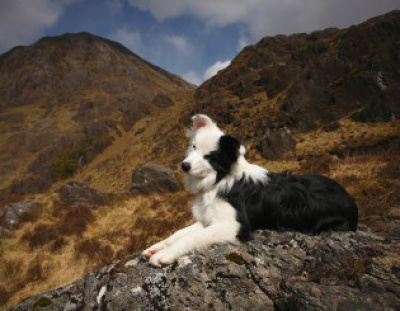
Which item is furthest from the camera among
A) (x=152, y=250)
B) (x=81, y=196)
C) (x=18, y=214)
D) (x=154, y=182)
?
(x=154, y=182)

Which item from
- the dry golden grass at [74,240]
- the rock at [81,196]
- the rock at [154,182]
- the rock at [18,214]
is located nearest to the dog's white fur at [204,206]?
the dry golden grass at [74,240]

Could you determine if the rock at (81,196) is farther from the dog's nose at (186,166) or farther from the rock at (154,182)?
the dog's nose at (186,166)

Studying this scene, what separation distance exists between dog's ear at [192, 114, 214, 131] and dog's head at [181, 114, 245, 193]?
223 mm

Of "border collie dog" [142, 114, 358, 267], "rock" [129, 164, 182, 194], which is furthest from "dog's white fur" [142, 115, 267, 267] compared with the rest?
"rock" [129, 164, 182, 194]

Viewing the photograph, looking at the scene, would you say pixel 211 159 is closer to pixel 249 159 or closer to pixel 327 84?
pixel 249 159

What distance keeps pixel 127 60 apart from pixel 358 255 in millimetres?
154357

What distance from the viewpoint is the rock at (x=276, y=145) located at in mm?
26503

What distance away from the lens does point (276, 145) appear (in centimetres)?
2708

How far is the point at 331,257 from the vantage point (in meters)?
3.40

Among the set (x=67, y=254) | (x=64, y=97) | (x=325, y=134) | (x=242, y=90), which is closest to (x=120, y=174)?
(x=242, y=90)

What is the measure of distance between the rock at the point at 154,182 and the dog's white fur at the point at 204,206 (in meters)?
16.3

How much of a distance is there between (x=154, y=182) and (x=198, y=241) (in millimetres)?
17582

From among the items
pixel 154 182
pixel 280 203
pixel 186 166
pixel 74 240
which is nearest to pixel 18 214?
pixel 74 240

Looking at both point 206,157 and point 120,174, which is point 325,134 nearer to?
point 206,157
